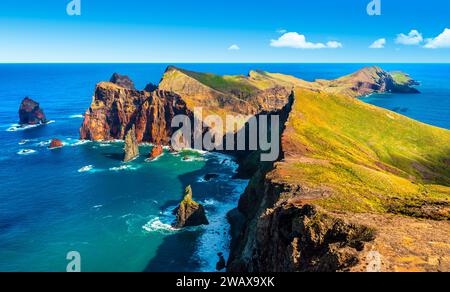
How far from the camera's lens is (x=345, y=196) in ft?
175

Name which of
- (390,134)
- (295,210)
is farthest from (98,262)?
(390,134)

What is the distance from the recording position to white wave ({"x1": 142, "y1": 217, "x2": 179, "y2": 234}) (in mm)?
86756

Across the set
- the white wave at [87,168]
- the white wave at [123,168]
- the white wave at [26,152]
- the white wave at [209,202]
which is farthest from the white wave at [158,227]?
the white wave at [26,152]

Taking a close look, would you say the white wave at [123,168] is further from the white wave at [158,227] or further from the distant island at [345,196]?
the white wave at [158,227]

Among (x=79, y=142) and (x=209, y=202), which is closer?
(x=209, y=202)

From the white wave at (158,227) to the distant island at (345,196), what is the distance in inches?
614

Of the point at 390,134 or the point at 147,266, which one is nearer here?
the point at 147,266

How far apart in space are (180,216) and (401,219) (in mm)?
57783

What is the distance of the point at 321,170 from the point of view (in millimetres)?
69125

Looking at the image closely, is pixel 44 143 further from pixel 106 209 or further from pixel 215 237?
pixel 215 237

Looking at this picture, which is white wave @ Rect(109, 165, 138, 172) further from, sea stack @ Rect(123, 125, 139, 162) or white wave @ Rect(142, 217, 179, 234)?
white wave @ Rect(142, 217, 179, 234)

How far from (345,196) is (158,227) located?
51.3 metres

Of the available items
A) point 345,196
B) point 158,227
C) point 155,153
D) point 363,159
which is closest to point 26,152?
point 155,153

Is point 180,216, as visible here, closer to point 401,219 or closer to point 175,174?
point 175,174
